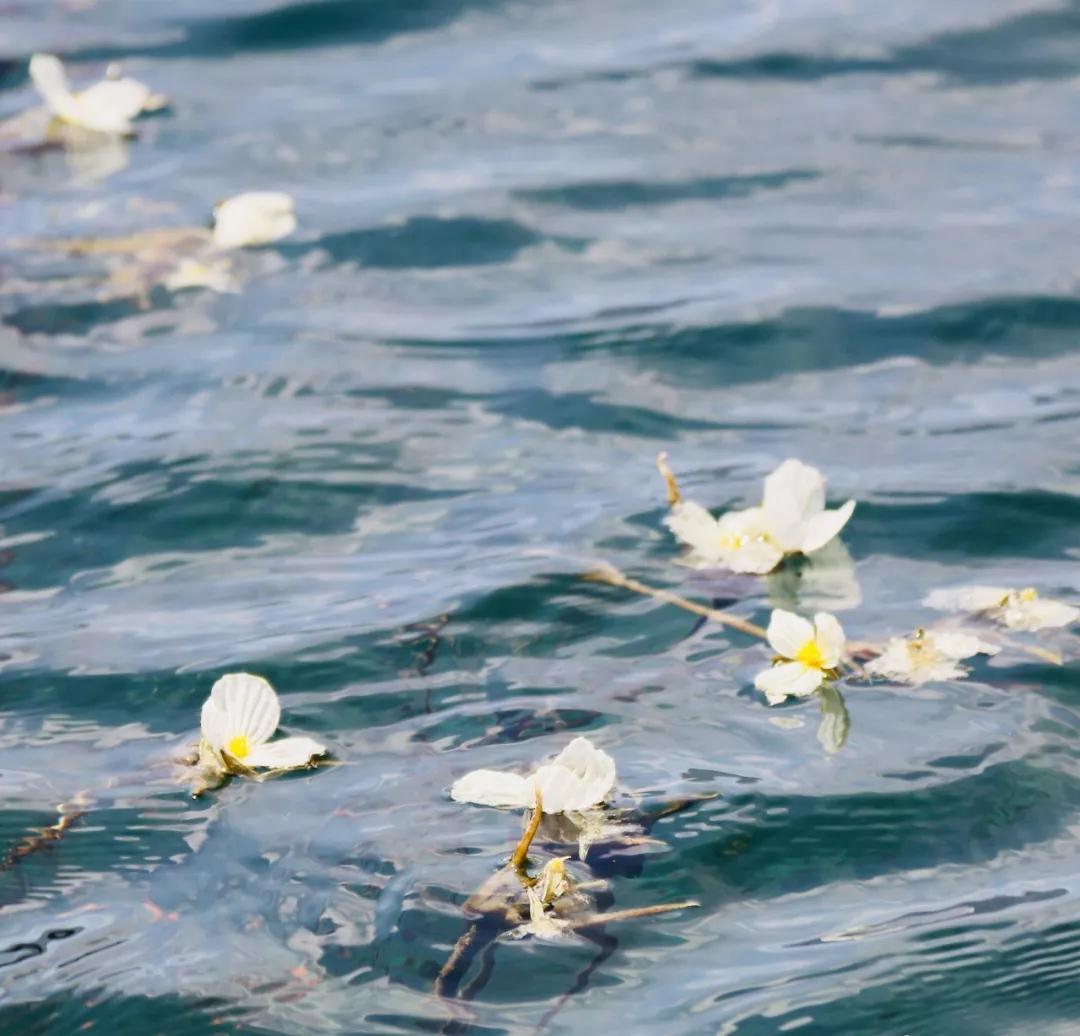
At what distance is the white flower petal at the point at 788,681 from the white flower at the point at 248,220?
1.88 metres

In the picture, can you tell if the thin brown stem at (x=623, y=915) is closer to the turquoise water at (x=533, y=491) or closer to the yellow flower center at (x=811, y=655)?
the turquoise water at (x=533, y=491)

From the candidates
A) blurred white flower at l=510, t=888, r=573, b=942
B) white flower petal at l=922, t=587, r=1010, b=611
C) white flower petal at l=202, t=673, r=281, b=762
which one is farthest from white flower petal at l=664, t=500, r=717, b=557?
blurred white flower at l=510, t=888, r=573, b=942

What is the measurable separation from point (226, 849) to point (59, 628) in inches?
25.3

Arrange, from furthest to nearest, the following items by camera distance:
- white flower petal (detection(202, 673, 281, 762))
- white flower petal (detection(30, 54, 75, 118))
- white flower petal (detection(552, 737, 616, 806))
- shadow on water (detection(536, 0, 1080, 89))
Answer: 1. shadow on water (detection(536, 0, 1080, 89))
2. white flower petal (detection(30, 54, 75, 118))
3. white flower petal (detection(202, 673, 281, 762))
4. white flower petal (detection(552, 737, 616, 806))

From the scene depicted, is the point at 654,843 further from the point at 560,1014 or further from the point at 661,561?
the point at 661,561

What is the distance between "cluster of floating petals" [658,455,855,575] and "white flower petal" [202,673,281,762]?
2.24 feet

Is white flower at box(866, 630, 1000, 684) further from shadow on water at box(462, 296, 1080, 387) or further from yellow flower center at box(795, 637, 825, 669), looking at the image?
shadow on water at box(462, 296, 1080, 387)

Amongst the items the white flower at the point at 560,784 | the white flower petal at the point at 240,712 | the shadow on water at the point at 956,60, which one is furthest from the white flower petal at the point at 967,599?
the shadow on water at the point at 956,60

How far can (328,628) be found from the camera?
88.9 inches

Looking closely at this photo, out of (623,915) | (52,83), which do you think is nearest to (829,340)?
(623,915)

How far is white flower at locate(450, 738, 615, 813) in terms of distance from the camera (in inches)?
67.9

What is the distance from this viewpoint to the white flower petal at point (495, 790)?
176cm

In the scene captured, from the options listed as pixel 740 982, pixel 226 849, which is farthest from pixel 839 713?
pixel 226 849

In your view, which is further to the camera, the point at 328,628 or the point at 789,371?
the point at 789,371
